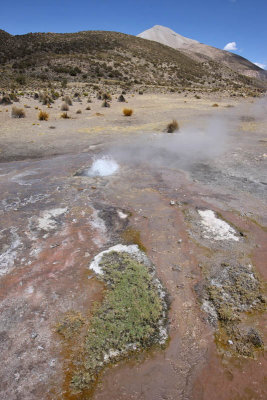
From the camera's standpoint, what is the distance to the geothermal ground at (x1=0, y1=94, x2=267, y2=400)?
8.43ft

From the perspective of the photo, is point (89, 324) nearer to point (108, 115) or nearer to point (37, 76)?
point (108, 115)

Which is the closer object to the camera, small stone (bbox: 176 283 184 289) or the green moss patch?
the green moss patch

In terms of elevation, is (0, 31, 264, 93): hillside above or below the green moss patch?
above

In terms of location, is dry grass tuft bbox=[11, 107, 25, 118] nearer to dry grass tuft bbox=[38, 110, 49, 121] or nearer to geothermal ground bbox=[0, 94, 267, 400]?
dry grass tuft bbox=[38, 110, 49, 121]

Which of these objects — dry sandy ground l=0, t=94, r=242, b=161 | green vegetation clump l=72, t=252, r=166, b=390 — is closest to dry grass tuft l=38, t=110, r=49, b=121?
dry sandy ground l=0, t=94, r=242, b=161

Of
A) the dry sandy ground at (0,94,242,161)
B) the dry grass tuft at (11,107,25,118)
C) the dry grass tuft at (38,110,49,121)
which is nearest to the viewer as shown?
the dry sandy ground at (0,94,242,161)

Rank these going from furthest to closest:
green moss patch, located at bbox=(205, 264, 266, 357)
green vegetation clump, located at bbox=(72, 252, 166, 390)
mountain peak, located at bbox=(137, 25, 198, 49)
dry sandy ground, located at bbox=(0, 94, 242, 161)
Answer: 1. mountain peak, located at bbox=(137, 25, 198, 49)
2. dry sandy ground, located at bbox=(0, 94, 242, 161)
3. green moss patch, located at bbox=(205, 264, 266, 357)
4. green vegetation clump, located at bbox=(72, 252, 166, 390)

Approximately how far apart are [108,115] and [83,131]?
422 cm

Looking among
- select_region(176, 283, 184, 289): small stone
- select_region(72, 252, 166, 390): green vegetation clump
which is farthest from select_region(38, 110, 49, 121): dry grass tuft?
select_region(176, 283, 184, 289): small stone

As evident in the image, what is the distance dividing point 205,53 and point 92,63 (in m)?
81.5

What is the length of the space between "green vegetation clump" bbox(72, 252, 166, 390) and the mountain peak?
136 m

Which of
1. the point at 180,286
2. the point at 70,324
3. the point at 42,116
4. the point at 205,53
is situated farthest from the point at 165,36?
the point at 70,324

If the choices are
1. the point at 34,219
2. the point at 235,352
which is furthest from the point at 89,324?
the point at 34,219

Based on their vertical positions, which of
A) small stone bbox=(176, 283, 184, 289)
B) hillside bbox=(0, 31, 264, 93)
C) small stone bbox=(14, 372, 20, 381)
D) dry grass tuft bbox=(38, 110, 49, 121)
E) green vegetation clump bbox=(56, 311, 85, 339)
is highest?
hillside bbox=(0, 31, 264, 93)
